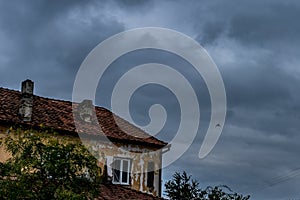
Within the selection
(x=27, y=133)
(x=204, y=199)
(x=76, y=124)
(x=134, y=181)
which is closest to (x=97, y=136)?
(x=76, y=124)

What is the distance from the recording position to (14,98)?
26.4 metres

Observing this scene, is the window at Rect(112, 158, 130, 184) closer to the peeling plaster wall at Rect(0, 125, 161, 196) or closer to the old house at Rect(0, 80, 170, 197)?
the old house at Rect(0, 80, 170, 197)

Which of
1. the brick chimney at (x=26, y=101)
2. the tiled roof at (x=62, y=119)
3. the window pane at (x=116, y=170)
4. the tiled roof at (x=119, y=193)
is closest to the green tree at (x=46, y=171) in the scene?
the tiled roof at (x=119, y=193)

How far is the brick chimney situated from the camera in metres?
24.6

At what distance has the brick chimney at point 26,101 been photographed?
24594 millimetres

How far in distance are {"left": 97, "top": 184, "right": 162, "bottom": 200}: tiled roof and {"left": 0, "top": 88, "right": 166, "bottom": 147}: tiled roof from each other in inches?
110

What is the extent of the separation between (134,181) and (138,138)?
2.35 meters

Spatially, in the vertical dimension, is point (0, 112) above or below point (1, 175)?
above

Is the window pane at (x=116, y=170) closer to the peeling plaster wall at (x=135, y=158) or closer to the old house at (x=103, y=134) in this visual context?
the old house at (x=103, y=134)

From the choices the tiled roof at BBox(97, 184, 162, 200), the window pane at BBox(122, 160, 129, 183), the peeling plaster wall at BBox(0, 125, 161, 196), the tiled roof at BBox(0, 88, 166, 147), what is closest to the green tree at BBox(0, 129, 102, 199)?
the tiled roof at BBox(97, 184, 162, 200)

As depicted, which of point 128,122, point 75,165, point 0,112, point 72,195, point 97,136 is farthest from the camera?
point 128,122

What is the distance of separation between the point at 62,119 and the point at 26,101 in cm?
215

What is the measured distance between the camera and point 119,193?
79.2ft

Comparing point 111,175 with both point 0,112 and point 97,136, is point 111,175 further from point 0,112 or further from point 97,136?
point 0,112
